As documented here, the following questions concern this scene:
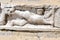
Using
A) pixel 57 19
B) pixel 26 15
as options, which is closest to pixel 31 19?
pixel 26 15

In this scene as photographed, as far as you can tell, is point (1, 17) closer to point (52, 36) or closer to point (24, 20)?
point (24, 20)

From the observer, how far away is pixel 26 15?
103 inches

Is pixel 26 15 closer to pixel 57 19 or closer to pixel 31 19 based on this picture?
pixel 31 19

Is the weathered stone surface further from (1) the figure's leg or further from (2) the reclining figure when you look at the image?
(1) the figure's leg

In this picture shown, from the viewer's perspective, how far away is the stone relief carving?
2.59 meters

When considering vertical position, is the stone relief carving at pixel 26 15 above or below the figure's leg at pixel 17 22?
above

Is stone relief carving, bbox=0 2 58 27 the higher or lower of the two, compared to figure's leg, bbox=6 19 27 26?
higher

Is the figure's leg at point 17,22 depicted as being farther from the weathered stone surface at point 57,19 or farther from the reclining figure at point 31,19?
the weathered stone surface at point 57,19

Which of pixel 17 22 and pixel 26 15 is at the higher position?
pixel 26 15

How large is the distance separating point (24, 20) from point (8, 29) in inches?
12.5

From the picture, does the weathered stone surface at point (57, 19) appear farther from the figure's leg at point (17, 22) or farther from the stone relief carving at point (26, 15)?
the figure's leg at point (17, 22)

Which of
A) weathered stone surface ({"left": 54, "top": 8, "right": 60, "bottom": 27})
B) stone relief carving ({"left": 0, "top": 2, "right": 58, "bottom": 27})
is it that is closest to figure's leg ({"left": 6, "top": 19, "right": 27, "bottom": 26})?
stone relief carving ({"left": 0, "top": 2, "right": 58, "bottom": 27})

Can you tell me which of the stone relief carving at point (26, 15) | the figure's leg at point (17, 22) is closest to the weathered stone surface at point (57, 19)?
the stone relief carving at point (26, 15)

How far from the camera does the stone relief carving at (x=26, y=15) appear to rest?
2.59m
